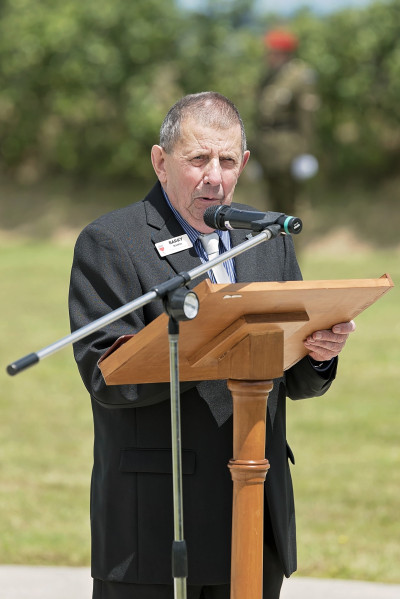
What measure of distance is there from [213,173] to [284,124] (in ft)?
40.1

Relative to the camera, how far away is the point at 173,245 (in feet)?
9.18

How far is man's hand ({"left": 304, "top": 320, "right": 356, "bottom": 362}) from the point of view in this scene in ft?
8.50

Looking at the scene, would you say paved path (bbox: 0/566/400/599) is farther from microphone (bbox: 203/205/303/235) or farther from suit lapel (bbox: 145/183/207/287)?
microphone (bbox: 203/205/303/235)

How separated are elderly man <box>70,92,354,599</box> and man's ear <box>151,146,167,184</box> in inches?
1.2

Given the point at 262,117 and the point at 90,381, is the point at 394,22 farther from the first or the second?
the point at 90,381

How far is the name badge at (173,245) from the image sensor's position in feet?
9.13

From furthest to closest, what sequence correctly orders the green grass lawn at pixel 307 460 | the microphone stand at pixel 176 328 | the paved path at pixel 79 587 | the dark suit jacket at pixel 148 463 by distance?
the green grass lawn at pixel 307 460
the paved path at pixel 79 587
the dark suit jacket at pixel 148 463
the microphone stand at pixel 176 328

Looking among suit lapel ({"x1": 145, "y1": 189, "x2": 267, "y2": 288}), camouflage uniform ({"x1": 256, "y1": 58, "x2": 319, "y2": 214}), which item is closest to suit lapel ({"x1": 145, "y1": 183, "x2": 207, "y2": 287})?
suit lapel ({"x1": 145, "y1": 189, "x2": 267, "y2": 288})

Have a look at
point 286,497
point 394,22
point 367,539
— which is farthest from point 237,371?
point 394,22

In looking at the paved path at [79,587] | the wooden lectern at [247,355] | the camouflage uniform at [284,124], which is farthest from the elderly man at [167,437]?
the camouflage uniform at [284,124]

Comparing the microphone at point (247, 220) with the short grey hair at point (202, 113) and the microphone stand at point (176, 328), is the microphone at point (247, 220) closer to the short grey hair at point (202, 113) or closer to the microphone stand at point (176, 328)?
the microphone stand at point (176, 328)

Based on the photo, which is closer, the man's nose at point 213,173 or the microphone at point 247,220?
the microphone at point 247,220

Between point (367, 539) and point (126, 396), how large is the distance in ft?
11.0

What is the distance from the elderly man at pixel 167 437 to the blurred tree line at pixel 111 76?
1866 centimetres
